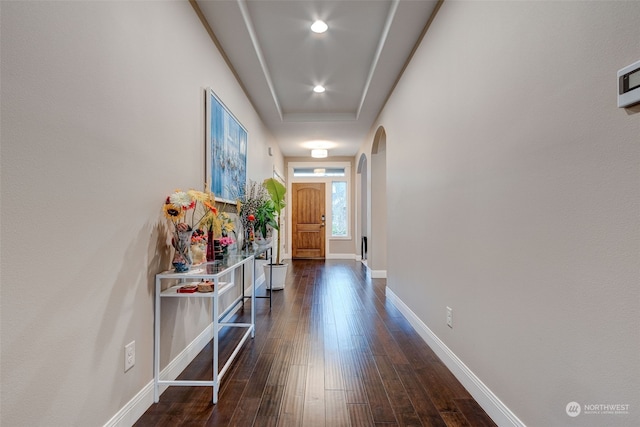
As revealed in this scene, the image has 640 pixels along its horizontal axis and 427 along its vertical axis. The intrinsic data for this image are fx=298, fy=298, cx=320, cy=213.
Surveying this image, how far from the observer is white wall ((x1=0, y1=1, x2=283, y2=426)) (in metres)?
0.96

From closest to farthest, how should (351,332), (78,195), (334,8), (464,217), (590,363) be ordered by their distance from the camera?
(590,363)
(78,195)
(464,217)
(334,8)
(351,332)

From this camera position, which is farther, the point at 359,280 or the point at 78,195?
the point at 359,280

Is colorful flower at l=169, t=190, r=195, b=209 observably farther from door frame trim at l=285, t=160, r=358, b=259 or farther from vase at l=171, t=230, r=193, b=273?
door frame trim at l=285, t=160, r=358, b=259

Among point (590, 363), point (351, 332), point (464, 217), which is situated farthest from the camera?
point (351, 332)

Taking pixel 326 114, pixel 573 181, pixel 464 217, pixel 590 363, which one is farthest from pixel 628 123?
pixel 326 114

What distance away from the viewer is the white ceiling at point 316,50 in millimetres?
2367

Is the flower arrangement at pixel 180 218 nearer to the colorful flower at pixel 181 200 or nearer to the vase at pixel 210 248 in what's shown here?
the colorful flower at pixel 181 200

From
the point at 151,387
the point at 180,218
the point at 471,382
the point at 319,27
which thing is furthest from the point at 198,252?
the point at 319,27

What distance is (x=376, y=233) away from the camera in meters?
5.17

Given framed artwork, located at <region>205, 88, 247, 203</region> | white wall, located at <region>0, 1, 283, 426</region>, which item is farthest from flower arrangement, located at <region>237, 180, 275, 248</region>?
white wall, located at <region>0, 1, 283, 426</region>

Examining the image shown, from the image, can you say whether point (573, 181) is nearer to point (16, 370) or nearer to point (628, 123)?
point (628, 123)

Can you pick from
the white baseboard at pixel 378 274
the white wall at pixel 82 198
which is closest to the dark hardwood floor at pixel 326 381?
the white wall at pixel 82 198

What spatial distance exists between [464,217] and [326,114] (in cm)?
355

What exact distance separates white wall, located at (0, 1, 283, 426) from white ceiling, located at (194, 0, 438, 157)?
794 millimetres
